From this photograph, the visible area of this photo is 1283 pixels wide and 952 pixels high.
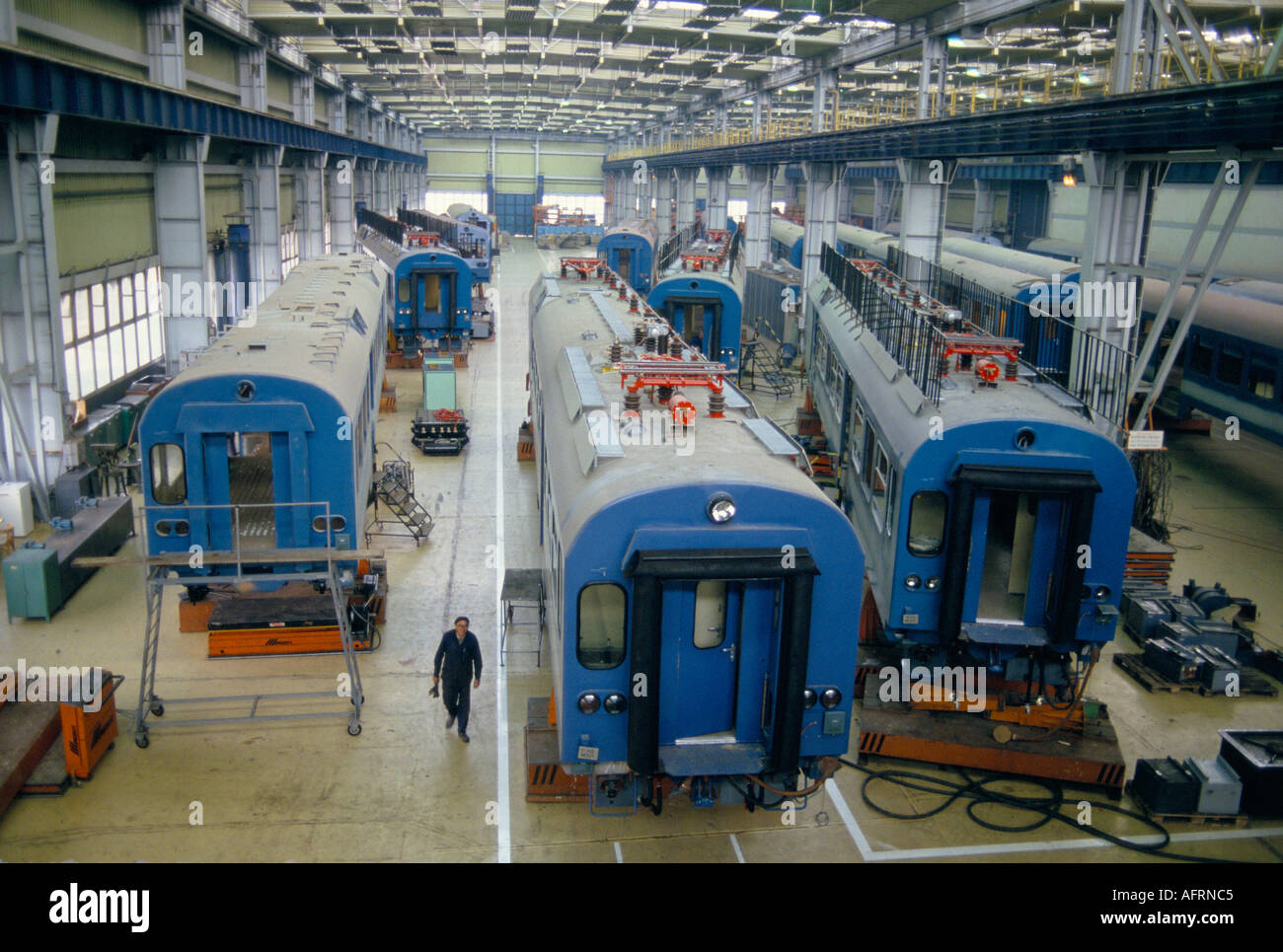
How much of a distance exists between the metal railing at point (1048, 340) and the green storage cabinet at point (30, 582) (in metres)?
12.0

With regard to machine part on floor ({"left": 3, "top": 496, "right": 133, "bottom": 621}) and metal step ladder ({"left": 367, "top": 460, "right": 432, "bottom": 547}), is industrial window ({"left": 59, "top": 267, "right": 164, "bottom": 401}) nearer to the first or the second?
machine part on floor ({"left": 3, "top": 496, "right": 133, "bottom": 621})

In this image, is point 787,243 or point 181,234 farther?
point 787,243

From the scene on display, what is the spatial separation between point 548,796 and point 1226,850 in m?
5.85

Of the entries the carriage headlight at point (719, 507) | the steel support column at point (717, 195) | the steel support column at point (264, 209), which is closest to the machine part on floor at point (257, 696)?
the carriage headlight at point (719, 507)

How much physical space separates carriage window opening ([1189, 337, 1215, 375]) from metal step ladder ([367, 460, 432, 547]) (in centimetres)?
1505

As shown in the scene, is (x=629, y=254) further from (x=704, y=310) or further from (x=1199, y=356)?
(x=1199, y=356)

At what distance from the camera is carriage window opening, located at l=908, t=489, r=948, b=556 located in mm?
9828

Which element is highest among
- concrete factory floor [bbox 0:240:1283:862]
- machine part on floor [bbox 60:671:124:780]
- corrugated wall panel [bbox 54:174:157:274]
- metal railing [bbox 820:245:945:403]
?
corrugated wall panel [bbox 54:174:157:274]

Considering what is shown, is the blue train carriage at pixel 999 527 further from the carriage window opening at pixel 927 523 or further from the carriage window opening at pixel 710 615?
the carriage window opening at pixel 710 615

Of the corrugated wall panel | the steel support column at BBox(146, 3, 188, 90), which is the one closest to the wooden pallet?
the corrugated wall panel

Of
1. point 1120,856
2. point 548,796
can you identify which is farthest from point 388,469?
point 1120,856

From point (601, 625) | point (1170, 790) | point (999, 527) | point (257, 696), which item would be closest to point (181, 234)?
point (257, 696)

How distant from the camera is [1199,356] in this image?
20438 mm

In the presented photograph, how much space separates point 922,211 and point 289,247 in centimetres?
2606
